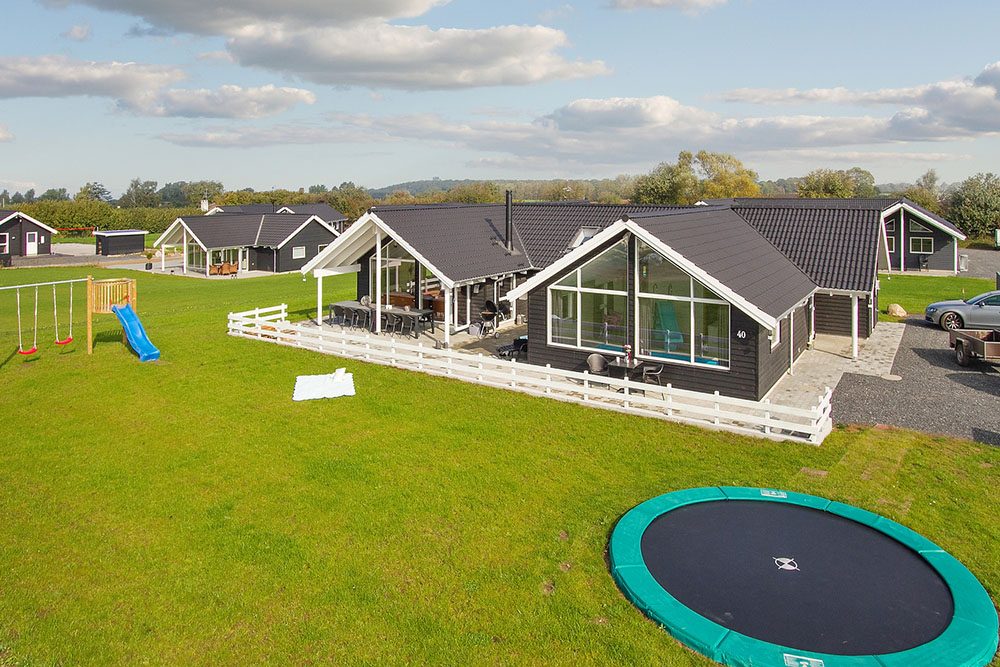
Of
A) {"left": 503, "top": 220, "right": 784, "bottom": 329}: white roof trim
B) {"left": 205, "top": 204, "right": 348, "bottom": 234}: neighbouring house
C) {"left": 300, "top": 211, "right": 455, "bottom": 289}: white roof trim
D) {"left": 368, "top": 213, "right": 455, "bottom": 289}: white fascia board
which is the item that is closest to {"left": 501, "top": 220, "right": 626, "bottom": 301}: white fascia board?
{"left": 503, "top": 220, "right": 784, "bottom": 329}: white roof trim

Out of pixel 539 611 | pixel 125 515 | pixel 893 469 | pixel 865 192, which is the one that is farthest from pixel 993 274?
pixel 865 192

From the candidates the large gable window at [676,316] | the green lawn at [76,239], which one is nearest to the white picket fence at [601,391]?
the large gable window at [676,316]

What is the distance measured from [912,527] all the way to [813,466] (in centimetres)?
216

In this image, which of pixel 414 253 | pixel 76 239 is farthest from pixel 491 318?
pixel 76 239

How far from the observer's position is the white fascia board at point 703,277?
13320mm

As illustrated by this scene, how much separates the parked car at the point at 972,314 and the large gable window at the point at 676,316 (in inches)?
396

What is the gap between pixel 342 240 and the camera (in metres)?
21.0

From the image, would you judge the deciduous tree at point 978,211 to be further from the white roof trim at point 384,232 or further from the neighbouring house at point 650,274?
the white roof trim at point 384,232

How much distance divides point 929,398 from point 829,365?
2877 mm

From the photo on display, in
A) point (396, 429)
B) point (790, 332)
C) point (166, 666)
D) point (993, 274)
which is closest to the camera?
point (166, 666)

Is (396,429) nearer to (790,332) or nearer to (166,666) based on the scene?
(166,666)

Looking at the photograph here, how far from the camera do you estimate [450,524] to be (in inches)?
357

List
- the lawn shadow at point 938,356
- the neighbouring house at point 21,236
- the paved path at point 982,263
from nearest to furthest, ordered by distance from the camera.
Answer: the lawn shadow at point 938,356 → the paved path at point 982,263 → the neighbouring house at point 21,236

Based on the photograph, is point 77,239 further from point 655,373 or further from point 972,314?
point 972,314
